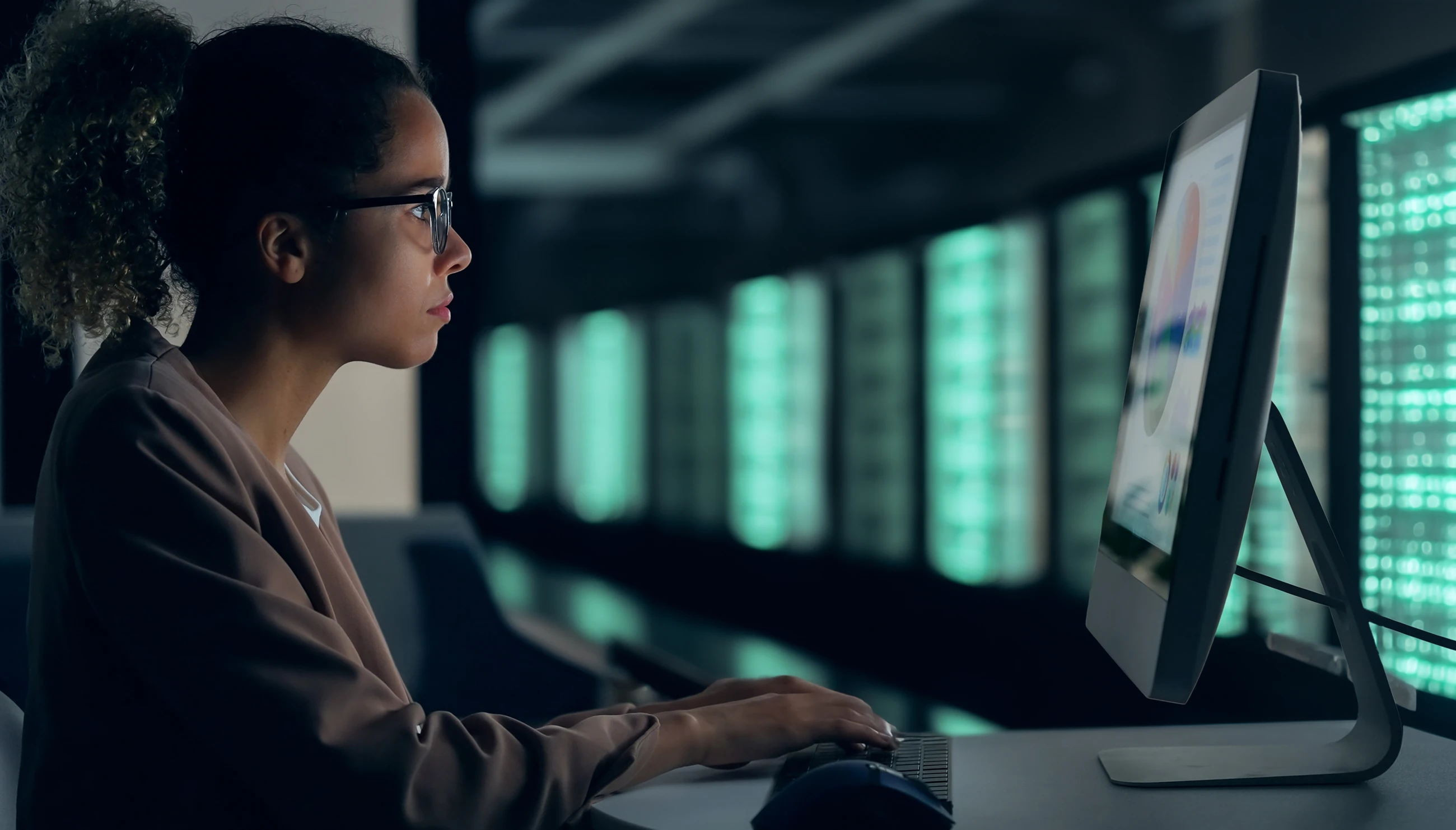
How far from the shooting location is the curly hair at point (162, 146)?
1.07 metres

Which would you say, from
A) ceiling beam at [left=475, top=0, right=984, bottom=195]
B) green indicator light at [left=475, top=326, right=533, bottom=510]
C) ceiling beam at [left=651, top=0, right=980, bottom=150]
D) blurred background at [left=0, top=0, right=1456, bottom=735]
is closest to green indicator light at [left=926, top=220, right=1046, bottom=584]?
blurred background at [left=0, top=0, right=1456, bottom=735]

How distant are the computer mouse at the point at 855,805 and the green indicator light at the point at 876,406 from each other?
5369mm

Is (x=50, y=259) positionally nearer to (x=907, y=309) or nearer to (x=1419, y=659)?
(x=1419, y=659)

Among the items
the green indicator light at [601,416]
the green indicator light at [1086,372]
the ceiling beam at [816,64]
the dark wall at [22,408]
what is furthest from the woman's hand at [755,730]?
the green indicator light at [601,416]

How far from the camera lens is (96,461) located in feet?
2.91

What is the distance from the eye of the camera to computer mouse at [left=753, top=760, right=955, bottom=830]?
0.86m

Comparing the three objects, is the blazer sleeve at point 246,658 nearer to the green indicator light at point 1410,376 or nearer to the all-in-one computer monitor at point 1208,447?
the all-in-one computer monitor at point 1208,447

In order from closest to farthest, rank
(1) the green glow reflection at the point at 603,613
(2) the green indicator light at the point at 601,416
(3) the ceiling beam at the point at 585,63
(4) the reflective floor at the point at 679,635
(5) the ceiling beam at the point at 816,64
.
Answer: (4) the reflective floor at the point at 679,635 → (5) the ceiling beam at the point at 816,64 → (1) the green glow reflection at the point at 603,613 → (3) the ceiling beam at the point at 585,63 → (2) the green indicator light at the point at 601,416

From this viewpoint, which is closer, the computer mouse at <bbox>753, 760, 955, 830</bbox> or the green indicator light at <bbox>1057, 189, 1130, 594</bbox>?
the computer mouse at <bbox>753, 760, 955, 830</bbox>

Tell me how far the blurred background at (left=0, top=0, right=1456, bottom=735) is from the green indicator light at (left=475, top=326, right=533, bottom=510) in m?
0.07

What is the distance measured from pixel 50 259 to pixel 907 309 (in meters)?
5.34

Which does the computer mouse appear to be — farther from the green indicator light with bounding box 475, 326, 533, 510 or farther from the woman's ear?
the green indicator light with bounding box 475, 326, 533, 510

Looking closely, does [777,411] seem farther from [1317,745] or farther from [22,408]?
[1317,745]

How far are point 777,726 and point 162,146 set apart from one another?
716 mm
